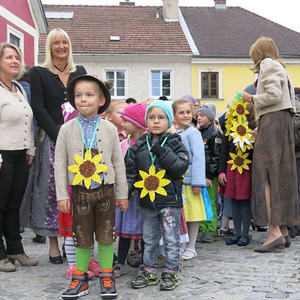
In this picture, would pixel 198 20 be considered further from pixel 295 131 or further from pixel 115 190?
pixel 115 190

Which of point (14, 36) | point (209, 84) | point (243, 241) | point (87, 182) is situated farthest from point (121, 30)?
point (87, 182)

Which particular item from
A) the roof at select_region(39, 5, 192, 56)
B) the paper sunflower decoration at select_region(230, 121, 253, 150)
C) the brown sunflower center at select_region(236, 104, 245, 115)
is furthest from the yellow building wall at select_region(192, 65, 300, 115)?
the paper sunflower decoration at select_region(230, 121, 253, 150)

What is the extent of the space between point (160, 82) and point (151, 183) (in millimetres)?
24145

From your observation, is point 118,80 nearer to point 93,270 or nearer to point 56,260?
point 56,260

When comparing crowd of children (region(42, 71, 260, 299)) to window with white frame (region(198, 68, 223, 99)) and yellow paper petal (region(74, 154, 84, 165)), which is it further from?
window with white frame (region(198, 68, 223, 99))

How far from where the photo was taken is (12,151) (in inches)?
181

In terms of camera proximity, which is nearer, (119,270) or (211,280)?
(211,280)

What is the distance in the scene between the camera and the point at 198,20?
31.3 m

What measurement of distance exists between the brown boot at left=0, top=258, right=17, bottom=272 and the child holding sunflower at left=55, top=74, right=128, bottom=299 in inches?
38.0

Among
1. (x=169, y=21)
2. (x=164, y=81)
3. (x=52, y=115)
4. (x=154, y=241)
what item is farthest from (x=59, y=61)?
(x=169, y=21)

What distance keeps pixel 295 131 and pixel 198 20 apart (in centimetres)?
2676

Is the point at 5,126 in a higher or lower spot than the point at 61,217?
→ higher

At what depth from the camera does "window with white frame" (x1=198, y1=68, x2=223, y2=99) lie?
Answer: 27.9m

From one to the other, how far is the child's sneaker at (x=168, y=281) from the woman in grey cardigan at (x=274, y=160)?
1.58 meters
